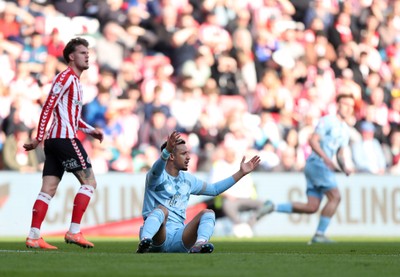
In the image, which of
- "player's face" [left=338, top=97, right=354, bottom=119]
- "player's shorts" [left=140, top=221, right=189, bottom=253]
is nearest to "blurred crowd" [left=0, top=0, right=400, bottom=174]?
"player's face" [left=338, top=97, right=354, bottom=119]

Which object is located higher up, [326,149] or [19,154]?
[19,154]

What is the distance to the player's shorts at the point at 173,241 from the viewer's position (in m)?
10.4

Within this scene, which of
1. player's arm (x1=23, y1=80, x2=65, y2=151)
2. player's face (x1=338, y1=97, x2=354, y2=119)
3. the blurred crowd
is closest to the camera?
player's arm (x1=23, y1=80, x2=65, y2=151)

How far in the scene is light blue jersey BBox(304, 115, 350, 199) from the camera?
52.9ft

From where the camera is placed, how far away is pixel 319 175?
16.2 meters

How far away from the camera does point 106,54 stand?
66.0 feet

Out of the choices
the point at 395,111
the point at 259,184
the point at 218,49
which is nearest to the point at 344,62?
the point at 395,111

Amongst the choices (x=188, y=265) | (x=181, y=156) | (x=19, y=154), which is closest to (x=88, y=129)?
(x=181, y=156)

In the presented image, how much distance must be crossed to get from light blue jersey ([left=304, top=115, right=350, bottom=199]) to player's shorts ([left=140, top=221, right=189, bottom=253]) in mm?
5903

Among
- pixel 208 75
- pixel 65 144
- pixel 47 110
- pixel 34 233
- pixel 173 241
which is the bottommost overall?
pixel 173 241

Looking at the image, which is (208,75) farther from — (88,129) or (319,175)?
(88,129)

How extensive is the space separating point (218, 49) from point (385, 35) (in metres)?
4.65

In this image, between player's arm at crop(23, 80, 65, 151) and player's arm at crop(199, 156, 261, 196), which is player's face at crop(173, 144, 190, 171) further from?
player's arm at crop(23, 80, 65, 151)

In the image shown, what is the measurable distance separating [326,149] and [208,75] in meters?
5.18
